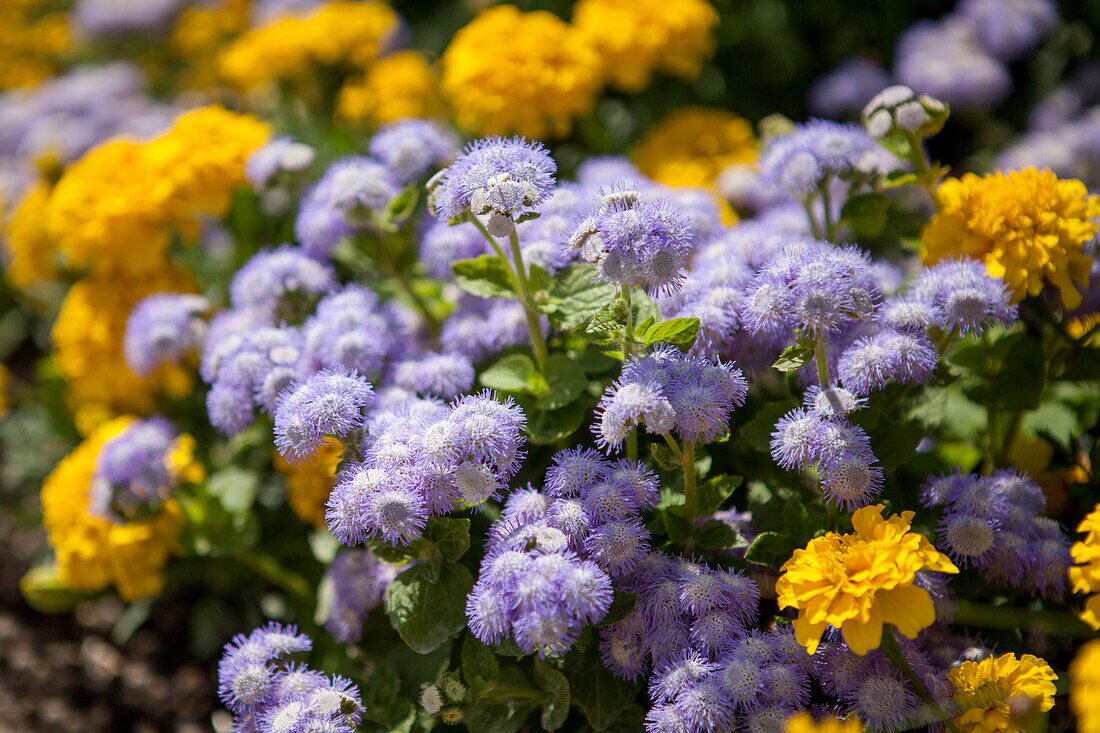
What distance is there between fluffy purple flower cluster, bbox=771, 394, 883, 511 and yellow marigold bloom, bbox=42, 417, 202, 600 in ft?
5.77

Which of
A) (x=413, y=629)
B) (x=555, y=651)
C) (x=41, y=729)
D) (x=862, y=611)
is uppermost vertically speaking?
(x=862, y=611)

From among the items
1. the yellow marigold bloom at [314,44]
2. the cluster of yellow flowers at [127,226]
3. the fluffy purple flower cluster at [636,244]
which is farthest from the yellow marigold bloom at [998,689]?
the yellow marigold bloom at [314,44]

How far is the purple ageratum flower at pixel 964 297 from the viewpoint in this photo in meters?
1.68

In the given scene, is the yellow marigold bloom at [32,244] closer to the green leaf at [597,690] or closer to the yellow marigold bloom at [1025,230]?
the green leaf at [597,690]

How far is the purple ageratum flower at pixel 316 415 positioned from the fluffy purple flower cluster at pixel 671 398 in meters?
0.50

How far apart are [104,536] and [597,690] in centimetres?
164

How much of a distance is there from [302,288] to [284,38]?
1788 millimetres

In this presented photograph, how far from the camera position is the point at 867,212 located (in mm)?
2076

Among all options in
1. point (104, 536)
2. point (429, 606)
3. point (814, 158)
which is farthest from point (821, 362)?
point (104, 536)

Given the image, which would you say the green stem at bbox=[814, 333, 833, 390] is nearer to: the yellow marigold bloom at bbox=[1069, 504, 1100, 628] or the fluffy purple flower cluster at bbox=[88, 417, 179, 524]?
the yellow marigold bloom at bbox=[1069, 504, 1100, 628]

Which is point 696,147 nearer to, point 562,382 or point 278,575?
point 562,382

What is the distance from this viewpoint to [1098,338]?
2.09 meters

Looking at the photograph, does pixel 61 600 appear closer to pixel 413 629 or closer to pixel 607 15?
pixel 413 629

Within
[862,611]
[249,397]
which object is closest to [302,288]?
[249,397]
